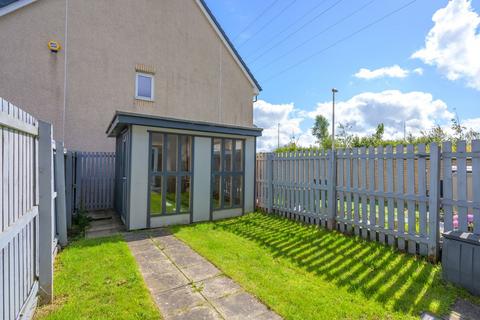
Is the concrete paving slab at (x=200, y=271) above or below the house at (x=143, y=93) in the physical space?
below

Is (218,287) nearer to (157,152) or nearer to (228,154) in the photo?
(157,152)

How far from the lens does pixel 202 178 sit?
7477 millimetres

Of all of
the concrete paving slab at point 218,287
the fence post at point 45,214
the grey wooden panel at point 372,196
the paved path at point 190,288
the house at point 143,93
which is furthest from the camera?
the house at point 143,93

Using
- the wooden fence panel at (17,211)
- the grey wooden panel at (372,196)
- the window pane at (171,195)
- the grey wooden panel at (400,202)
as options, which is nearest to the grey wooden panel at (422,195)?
the grey wooden panel at (400,202)

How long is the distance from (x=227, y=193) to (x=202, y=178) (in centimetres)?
109

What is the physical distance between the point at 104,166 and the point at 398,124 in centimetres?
A: 4427

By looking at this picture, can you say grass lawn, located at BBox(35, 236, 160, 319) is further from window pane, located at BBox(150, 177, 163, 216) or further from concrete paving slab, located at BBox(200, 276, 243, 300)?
window pane, located at BBox(150, 177, 163, 216)

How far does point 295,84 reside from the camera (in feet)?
59.7

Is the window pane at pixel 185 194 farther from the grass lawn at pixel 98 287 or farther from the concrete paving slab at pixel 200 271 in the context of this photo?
the concrete paving slab at pixel 200 271

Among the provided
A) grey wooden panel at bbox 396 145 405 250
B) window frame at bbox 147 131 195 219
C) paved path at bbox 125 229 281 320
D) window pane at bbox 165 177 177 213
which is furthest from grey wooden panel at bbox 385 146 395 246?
window pane at bbox 165 177 177 213

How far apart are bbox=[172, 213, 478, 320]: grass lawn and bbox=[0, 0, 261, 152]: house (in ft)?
22.3

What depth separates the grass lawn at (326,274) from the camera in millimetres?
3004

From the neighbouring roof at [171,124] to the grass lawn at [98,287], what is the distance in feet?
10.1

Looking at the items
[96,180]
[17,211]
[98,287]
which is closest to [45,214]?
[17,211]
